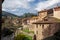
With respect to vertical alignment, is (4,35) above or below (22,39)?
above

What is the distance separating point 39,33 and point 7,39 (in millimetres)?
5062

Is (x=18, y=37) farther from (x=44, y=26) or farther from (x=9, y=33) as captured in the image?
(x=9, y=33)

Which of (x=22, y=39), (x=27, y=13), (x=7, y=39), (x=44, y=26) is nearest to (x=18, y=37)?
(x=22, y=39)

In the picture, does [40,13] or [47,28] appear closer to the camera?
[47,28]

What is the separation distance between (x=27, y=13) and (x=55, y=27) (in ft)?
113

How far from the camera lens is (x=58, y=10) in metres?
26.4

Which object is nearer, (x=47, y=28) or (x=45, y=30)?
(x=47, y=28)

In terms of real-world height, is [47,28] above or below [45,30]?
above

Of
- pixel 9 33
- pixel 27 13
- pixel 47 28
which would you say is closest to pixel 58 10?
pixel 47 28

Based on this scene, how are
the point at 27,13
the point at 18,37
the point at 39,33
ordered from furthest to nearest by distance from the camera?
the point at 27,13, the point at 18,37, the point at 39,33

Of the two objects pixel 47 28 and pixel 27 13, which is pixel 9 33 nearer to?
pixel 47 28

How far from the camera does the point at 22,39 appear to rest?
25.9 metres

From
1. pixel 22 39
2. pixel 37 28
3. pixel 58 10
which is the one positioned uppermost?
pixel 58 10

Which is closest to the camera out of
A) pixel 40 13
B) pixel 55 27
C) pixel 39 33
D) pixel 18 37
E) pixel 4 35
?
pixel 4 35
